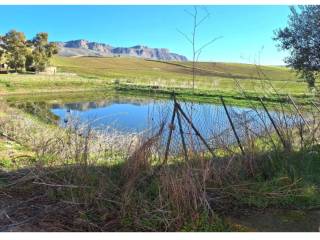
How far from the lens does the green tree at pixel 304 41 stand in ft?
48.9

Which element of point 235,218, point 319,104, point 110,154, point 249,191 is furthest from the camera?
point 319,104

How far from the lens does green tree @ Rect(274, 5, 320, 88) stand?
14914 mm

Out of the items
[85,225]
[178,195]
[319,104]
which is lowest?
[85,225]

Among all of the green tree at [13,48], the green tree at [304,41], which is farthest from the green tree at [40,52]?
the green tree at [304,41]

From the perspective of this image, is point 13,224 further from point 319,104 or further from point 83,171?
point 319,104

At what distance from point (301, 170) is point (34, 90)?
1723 inches

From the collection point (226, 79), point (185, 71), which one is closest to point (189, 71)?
point (185, 71)

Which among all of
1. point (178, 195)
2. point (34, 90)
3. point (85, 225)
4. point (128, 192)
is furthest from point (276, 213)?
point (34, 90)

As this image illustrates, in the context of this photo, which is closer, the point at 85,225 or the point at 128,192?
the point at 85,225

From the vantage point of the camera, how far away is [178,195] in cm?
546

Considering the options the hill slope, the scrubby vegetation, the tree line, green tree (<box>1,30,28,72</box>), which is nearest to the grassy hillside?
the hill slope

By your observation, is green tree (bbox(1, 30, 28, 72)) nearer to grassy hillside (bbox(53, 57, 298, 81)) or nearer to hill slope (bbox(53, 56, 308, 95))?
hill slope (bbox(53, 56, 308, 95))

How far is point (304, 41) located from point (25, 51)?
59216 millimetres

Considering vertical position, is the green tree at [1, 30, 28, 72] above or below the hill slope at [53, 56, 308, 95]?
above
